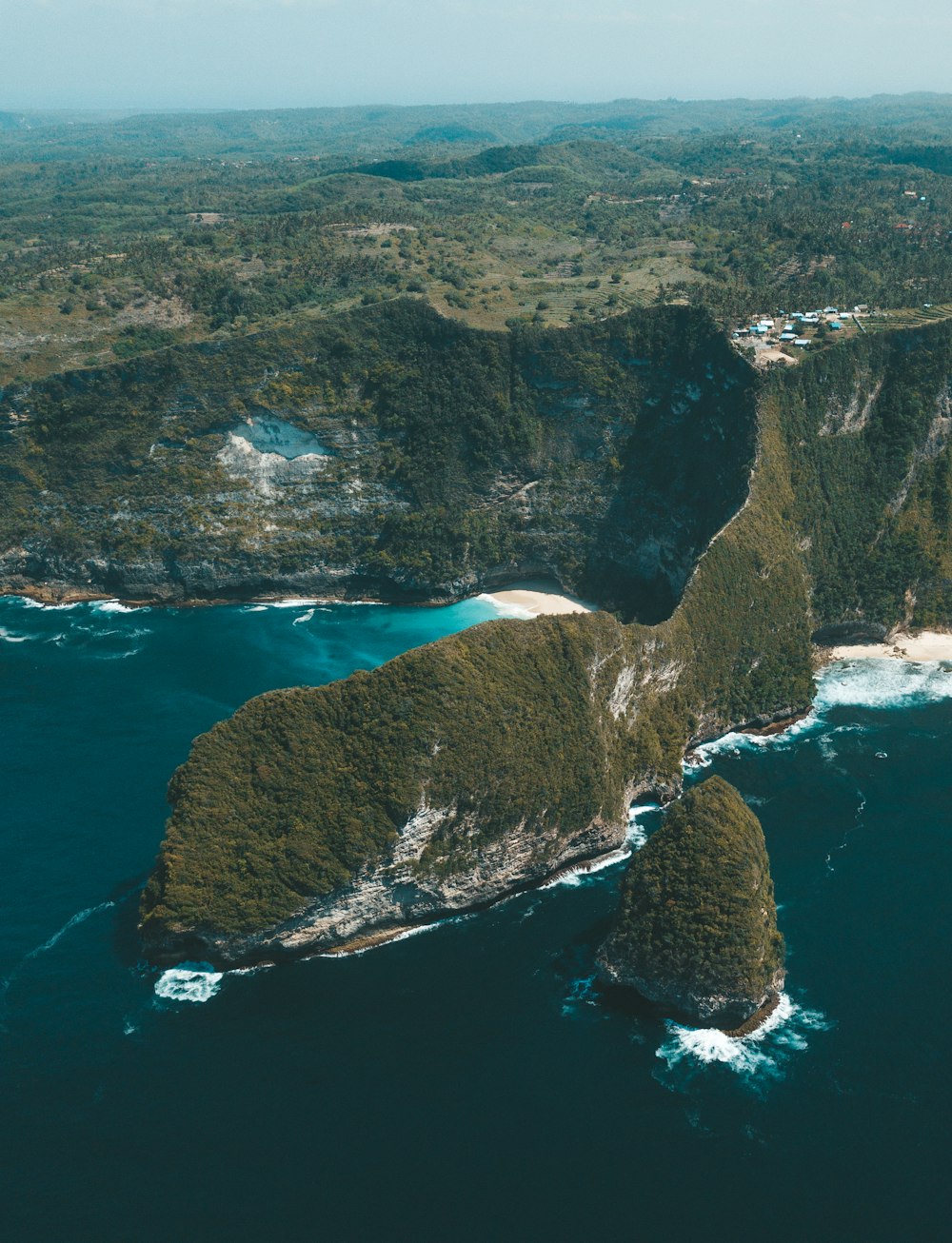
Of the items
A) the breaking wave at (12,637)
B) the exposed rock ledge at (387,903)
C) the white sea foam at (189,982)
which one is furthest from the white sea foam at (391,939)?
the breaking wave at (12,637)

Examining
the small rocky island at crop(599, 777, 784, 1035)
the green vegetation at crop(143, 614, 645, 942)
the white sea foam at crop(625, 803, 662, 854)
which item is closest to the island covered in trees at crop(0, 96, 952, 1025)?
the green vegetation at crop(143, 614, 645, 942)

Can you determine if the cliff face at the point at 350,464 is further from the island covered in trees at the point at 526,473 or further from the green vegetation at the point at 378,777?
the green vegetation at the point at 378,777

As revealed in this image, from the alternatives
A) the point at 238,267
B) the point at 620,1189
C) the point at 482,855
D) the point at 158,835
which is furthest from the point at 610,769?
the point at 238,267

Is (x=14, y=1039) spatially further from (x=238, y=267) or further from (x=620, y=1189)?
(x=238, y=267)

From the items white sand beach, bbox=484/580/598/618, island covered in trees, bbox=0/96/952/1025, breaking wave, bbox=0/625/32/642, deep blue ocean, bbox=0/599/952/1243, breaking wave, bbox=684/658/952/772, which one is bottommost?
deep blue ocean, bbox=0/599/952/1243

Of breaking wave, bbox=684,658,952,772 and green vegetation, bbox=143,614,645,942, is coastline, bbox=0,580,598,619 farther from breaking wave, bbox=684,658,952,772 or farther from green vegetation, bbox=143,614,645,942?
green vegetation, bbox=143,614,645,942
